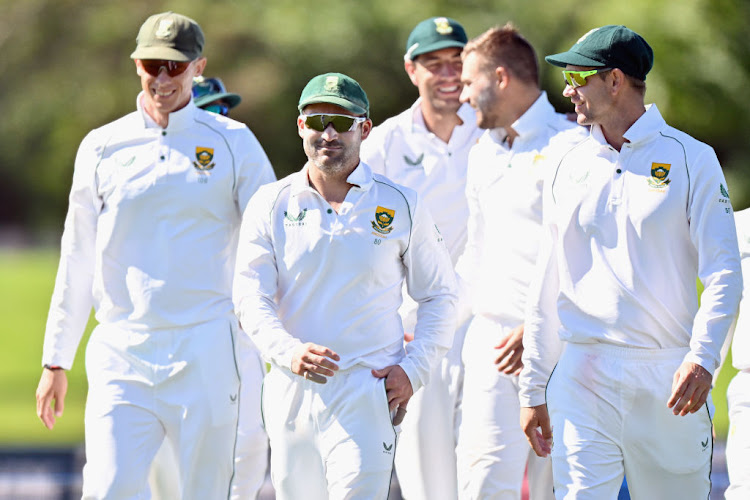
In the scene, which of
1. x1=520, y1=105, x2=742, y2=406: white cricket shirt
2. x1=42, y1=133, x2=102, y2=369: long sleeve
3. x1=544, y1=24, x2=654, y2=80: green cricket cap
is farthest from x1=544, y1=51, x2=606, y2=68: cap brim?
x1=42, y1=133, x2=102, y2=369: long sleeve

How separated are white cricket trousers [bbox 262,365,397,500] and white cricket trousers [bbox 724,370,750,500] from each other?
1407 mm

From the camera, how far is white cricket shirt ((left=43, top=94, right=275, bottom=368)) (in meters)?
5.62

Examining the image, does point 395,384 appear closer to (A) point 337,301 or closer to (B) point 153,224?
(A) point 337,301

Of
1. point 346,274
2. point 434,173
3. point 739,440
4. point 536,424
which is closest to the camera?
point 346,274

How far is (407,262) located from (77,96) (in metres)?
39.8

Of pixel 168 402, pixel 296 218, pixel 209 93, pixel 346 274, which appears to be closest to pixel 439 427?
pixel 168 402

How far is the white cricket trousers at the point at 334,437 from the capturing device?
485cm

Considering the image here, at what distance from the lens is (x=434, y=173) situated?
6.43 metres

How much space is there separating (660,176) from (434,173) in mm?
1795

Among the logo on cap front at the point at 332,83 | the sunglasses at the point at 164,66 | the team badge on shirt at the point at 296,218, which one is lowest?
the team badge on shirt at the point at 296,218

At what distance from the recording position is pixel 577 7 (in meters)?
28.2

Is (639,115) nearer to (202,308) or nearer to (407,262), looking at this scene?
(407,262)

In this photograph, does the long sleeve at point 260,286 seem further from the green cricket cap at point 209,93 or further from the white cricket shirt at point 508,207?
the green cricket cap at point 209,93

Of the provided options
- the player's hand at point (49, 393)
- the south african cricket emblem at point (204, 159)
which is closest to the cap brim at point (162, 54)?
the south african cricket emblem at point (204, 159)
